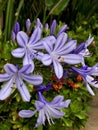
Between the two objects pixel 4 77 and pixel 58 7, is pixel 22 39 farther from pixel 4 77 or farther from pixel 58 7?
pixel 58 7

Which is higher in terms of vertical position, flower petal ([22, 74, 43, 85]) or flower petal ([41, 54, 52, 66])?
flower petal ([41, 54, 52, 66])

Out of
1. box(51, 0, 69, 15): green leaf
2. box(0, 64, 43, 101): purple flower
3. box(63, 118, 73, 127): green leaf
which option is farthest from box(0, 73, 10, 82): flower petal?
box(51, 0, 69, 15): green leaf

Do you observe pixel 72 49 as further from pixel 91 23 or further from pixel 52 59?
pixel 91 23

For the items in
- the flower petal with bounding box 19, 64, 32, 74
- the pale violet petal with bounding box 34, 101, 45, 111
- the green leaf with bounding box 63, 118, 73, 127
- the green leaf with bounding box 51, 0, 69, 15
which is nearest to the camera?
the flower petal with bounding box 19, 64, 32, 74

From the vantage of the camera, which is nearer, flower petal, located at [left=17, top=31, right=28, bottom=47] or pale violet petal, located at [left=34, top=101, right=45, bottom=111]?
flower petal, located at [left=17, top=31, right=28, bottom=47]

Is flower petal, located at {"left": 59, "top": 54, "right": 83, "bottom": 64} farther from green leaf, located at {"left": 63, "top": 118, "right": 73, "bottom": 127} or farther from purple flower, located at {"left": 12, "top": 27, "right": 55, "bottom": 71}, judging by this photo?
green leaf, located at {"left": 63, "top": 118, "right": 73, "bottom": 127}

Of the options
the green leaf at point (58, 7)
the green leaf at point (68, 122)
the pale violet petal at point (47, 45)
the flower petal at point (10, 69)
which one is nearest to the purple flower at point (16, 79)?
the flower petal at point (10, 69)

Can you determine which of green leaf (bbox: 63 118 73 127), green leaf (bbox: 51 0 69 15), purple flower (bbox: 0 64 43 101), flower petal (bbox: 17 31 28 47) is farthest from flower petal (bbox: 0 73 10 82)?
green leaf (bbox: 51 0 69 15)

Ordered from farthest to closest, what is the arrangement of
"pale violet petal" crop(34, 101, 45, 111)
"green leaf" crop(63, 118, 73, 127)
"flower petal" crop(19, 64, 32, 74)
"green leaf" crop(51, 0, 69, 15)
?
"green leaf" crop(51, 0, 69, 15) → "green leaf" crop(63, 118, 73, 127) → "pale violet petal" crop(34, 101, 45, 111) → "flower petal" crop(19, 64, 32, 74)

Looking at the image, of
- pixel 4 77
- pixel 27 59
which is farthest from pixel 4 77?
pixel 27 59

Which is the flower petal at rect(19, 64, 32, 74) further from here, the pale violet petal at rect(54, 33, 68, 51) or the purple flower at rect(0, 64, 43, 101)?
the pale violet petal at rect(54, 33, 68, 51)

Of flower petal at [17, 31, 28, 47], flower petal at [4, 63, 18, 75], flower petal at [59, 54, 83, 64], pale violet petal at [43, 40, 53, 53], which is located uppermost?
flower petal at [17, 31, 28, 47]

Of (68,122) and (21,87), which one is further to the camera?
(68,122)
